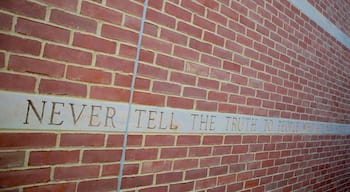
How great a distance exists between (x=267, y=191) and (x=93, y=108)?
7.79 ft

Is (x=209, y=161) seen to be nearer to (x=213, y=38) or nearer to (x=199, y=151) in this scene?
(x=199, y=151)

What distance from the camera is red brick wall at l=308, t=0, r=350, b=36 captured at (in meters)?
3.82

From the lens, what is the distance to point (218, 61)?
2299 millimetres

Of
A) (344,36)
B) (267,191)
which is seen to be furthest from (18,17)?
(344,36)

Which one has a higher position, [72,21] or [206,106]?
[72,21]

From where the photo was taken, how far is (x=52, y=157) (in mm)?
1393

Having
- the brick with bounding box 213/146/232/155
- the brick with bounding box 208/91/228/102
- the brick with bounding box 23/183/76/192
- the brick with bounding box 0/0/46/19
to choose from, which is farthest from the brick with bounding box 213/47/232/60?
the brick with bounding box 23/183/76/192

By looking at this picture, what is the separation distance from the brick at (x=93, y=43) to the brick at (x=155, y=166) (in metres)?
0.81

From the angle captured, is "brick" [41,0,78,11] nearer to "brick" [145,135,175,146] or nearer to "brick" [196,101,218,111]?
"brick" [145,135,175,146]

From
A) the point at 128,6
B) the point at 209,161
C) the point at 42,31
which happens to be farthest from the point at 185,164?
the point at 42,31

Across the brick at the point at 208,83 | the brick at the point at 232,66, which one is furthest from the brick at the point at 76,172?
the brick at the point at 232,66

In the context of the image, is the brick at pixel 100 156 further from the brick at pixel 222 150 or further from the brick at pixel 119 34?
the brick at pixel 222 150

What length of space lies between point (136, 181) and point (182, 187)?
459 mm

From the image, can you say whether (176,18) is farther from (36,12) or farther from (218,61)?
(36,12)
